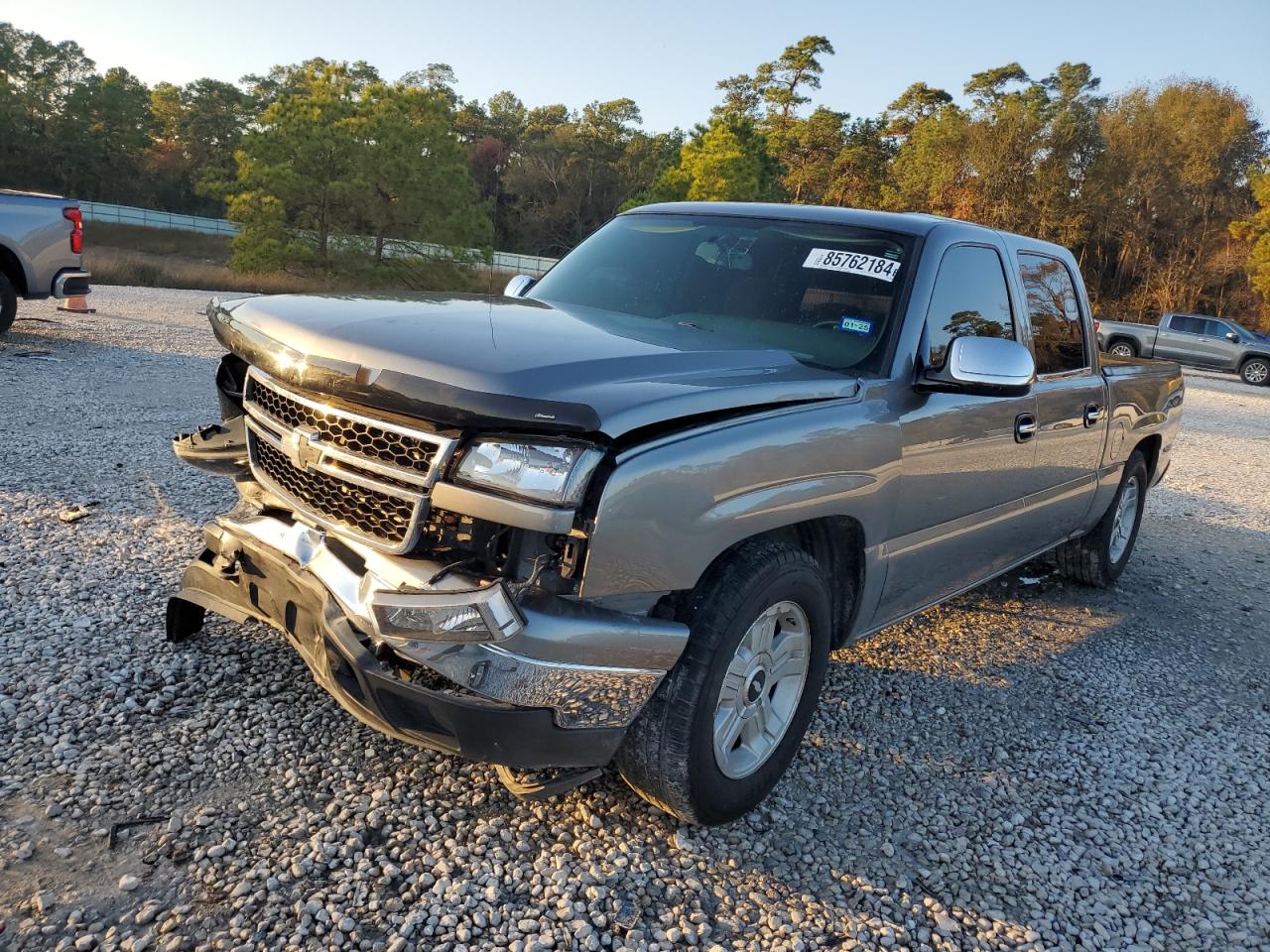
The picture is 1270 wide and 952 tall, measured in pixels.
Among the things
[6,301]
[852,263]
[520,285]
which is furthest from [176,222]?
[852,263]

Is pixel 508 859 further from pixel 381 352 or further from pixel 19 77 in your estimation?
pixel 19 77

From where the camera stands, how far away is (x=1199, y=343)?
26344 millimetres

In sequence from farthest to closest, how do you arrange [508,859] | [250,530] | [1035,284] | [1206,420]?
1. [1206,420]
2. [1035,284]
3. [250,530]
4. [508,859]

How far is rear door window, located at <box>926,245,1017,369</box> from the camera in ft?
11.3

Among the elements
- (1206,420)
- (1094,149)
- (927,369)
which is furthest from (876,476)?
(1094,149)

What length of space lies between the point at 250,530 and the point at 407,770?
874mm

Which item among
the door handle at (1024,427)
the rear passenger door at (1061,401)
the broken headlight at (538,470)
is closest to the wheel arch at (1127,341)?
the rear passenger door at (1061,401)

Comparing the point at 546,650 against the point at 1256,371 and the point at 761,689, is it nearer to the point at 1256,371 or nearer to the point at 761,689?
the point at 761,689

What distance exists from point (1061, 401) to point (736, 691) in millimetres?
2466

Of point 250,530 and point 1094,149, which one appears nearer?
point 250,530

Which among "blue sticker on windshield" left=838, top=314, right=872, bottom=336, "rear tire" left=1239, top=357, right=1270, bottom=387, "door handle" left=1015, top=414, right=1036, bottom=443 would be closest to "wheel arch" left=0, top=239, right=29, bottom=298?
"blue sticker on windshield" left=838, top=314, right=872, bottom=336

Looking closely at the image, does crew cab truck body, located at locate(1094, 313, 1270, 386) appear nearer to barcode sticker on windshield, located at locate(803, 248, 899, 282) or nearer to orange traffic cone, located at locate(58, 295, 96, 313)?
orange traffic cone, located at locate(58, 295, 96, 313)

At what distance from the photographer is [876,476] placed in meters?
3.04

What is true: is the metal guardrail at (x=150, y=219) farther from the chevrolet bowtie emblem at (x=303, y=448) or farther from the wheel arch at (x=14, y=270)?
the chevrolet bowtie emblem at (x=303, y=448)
